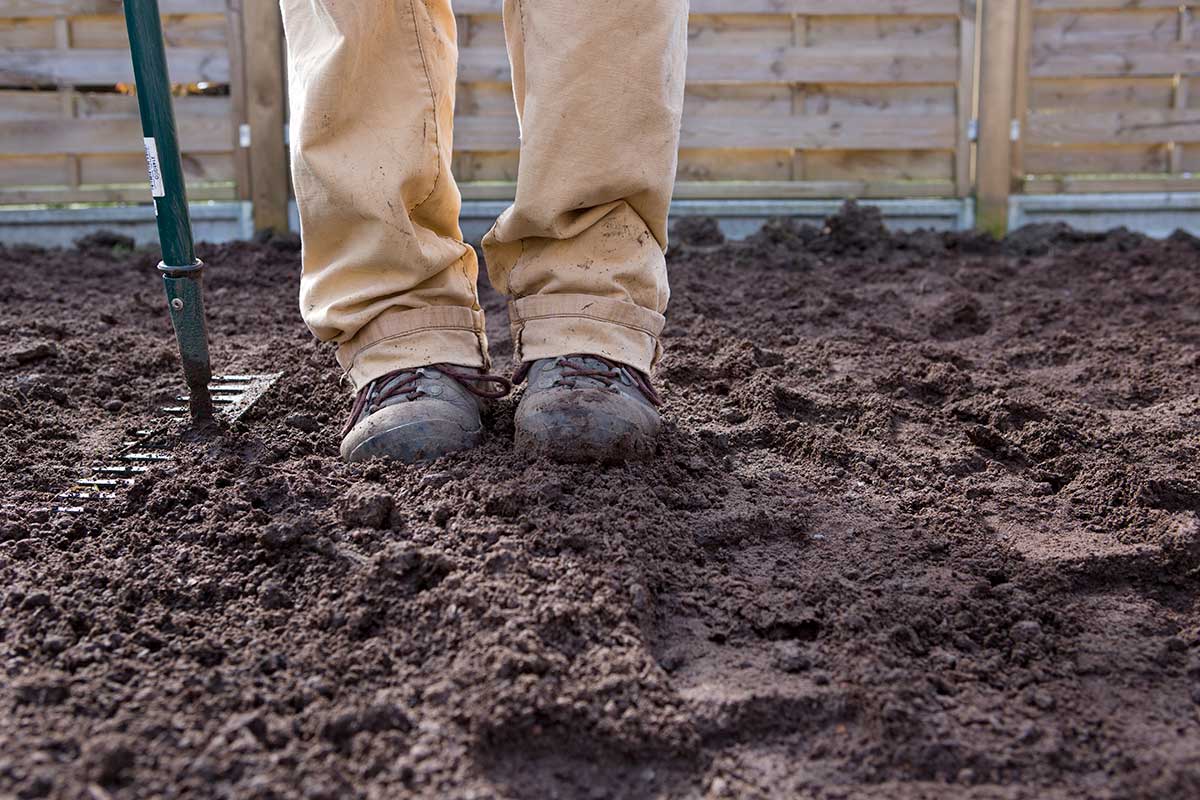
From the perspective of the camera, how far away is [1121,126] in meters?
4.48

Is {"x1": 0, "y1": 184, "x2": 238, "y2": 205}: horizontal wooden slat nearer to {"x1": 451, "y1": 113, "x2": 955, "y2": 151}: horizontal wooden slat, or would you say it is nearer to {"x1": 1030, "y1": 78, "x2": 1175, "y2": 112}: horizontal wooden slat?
{"x1": 451, "y1": 113, "x2": 955, "y2": 151}: horizontal wooden slat

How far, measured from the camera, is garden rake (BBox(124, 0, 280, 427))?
174 cm

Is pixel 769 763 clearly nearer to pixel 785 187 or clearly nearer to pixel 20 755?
pixel 20 755

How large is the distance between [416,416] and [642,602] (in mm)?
560

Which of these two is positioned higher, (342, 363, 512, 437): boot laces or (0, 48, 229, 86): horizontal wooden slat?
(0, 48, 229, 86): horizontal wooden slat

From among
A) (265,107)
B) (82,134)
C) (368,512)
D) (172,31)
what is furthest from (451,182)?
(82,134)

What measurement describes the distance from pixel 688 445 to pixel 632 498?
30 centimetres

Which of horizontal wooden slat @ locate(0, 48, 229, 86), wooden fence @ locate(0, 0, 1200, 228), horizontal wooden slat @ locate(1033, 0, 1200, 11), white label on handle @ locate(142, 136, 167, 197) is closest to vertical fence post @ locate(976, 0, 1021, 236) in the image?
wooden fence @ locate(0, 0, 1200, 228)

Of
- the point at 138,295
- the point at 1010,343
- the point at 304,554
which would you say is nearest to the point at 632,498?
the point at 304,554

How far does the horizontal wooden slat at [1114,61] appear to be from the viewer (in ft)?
14.5

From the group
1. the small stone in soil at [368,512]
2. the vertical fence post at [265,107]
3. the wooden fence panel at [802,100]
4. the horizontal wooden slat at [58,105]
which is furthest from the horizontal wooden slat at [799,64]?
the small stone in soil at [368,512]

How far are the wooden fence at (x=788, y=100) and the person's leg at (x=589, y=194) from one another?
280 centimetres

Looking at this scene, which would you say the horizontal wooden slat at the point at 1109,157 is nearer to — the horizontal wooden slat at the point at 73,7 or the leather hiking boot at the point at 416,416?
the horizontal wooden slat at the point at 73,7

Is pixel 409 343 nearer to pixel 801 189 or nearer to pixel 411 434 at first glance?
pixel 411 434
